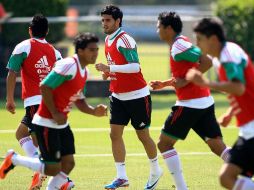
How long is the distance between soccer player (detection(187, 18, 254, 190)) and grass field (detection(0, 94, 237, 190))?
8.28ft

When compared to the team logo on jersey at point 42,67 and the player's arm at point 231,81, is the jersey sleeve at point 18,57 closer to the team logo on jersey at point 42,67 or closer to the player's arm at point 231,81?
the team logo on jersey at point 42,67

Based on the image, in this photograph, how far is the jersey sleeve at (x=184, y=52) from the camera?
10.1m

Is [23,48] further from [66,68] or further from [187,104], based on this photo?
[187,104]

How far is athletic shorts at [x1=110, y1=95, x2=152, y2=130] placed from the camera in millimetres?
11578

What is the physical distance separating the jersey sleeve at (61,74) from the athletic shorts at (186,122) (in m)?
1.60

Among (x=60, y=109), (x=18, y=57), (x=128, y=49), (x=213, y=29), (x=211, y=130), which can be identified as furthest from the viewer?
(x=128, y=49)

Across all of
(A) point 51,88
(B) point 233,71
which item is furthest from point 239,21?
(B) point 233,71

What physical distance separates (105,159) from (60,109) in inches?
170

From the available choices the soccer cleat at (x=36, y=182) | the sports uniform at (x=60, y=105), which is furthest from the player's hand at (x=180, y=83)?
the soccer cleat at (x=36, y=182)

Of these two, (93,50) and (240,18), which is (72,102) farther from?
(240,18)

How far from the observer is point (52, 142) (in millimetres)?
9445

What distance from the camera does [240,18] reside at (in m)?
26.3

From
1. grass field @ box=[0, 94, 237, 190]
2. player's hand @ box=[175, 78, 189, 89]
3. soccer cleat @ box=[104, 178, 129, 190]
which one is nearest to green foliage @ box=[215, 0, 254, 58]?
grass field @ box=[0, 94, 237, 190]

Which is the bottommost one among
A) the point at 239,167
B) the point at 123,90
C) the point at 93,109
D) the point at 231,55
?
the point at 123,90
